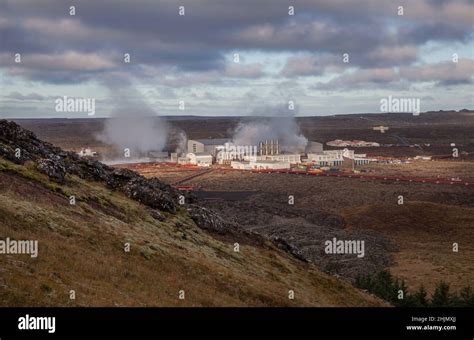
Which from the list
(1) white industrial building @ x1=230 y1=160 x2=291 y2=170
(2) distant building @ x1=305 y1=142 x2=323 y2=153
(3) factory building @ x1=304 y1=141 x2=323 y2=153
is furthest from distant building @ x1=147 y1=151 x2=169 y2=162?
(2) distant building @ x1=305 y1=142 x2=323 y2=153

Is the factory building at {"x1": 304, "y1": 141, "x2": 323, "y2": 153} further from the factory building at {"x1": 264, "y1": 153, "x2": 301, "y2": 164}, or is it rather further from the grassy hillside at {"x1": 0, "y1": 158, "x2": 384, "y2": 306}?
the grassy hillside at {"x1": 0, "y1": 158, "x2": 384, "y2": 306}

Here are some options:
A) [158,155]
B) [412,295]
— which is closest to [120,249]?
[412,295]

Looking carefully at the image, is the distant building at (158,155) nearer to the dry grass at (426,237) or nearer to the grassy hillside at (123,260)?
the dry grass at (426,237)

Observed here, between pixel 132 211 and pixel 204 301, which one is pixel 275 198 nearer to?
pixel 132 211

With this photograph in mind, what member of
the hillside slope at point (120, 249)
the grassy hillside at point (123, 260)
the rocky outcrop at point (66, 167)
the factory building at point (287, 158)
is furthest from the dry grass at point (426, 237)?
the factory building at point (287, 158)

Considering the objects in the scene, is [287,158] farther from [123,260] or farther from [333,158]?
[123,260]

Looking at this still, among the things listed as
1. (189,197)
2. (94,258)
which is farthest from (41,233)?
(189,197)
